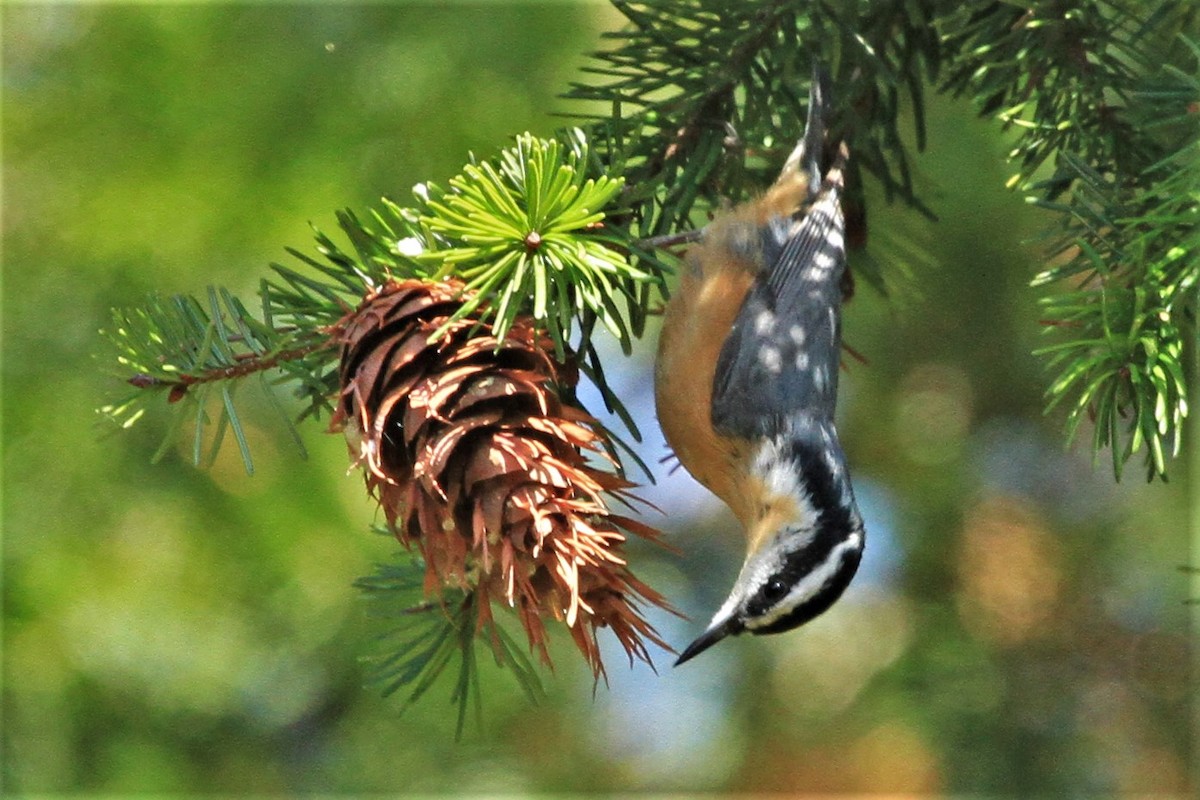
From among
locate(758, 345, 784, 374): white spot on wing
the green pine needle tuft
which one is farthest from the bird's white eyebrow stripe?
the green pine needle tuft

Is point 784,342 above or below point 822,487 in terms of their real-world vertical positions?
above

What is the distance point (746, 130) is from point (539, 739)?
4.04 ft

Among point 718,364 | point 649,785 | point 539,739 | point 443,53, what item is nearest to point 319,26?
point 443,53

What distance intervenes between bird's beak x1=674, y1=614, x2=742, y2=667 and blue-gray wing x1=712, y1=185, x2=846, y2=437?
440mm

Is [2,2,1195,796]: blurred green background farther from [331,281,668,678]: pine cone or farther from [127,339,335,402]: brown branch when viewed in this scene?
[331,281,668,678]: pine cone

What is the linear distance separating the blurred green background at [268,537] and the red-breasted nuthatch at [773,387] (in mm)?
174

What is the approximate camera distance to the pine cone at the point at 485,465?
4.22ft

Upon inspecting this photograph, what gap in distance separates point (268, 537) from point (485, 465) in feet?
2.65

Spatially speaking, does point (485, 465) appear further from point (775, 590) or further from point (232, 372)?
point (775, 590)

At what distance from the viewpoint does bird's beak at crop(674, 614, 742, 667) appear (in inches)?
72.9

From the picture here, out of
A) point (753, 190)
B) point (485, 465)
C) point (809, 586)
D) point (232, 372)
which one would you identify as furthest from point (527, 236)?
point (809, 586)

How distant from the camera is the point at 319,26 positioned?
210 centimetres

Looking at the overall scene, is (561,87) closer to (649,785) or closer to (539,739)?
(539,739)

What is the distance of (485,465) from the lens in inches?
50.9
